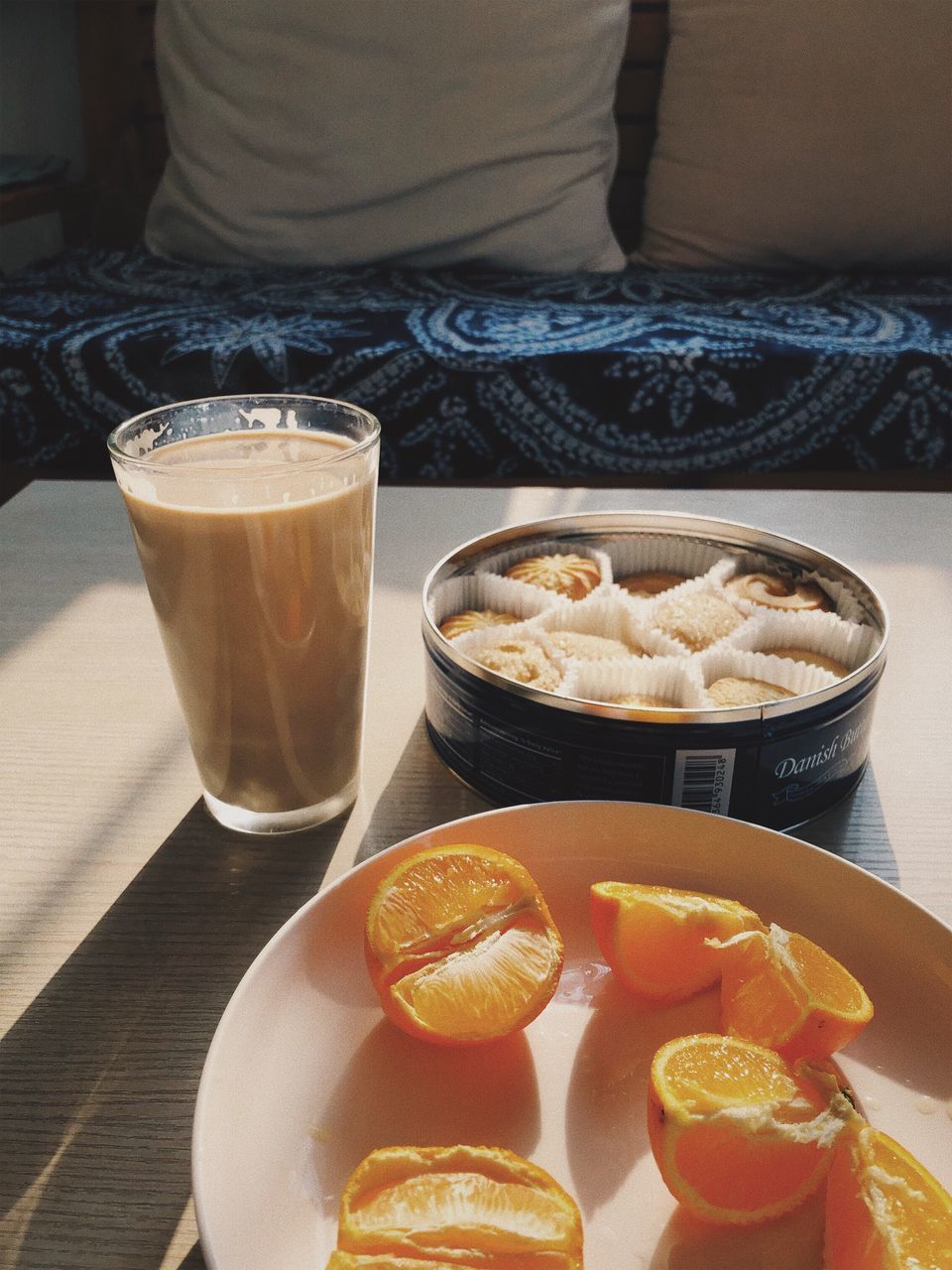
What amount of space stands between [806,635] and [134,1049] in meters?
0.43

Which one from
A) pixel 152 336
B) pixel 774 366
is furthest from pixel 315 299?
pixel 774 366

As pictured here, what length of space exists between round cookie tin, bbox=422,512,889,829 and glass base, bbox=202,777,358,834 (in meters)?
0.08

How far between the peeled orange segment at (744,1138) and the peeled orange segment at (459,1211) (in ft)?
0.13

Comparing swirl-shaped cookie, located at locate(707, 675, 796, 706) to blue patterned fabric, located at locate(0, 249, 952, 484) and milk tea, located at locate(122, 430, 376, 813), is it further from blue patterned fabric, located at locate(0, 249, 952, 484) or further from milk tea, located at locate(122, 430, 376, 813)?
blue patterned fabric, located at locate(0, 249, 952, 484)

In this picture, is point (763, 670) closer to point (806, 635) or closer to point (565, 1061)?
point (806, 635)

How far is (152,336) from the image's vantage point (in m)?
1.60

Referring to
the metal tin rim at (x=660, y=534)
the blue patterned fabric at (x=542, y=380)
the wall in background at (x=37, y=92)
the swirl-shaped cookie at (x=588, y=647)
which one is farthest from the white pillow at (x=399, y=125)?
the swirl-shaped cookie at (x=588, y=647)

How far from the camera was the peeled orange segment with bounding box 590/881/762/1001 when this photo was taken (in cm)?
41

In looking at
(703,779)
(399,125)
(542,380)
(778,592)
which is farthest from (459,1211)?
(399,125)

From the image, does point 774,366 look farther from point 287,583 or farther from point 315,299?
point 287,583

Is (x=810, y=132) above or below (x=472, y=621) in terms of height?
above

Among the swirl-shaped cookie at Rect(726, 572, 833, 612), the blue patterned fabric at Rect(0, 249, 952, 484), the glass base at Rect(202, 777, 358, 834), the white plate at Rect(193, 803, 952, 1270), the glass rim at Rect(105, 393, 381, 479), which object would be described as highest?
the glass rim at Rect(105, 393, 381, 479)

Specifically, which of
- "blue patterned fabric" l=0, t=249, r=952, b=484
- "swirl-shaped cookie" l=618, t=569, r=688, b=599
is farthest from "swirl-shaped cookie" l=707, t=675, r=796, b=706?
"blue patterned fabric" l=0, t=249, r=952, b=484

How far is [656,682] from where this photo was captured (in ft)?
1.96
